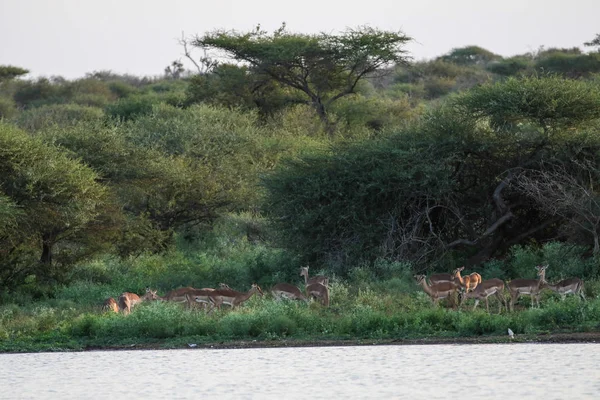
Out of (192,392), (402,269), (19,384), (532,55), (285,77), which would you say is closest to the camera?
(192,392)

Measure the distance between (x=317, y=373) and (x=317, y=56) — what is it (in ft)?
96.2

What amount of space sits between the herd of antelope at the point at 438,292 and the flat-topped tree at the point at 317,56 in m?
22.1

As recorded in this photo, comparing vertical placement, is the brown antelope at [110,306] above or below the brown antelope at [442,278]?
below

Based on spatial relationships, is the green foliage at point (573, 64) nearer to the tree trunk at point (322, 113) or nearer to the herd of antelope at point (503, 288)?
the tree trunk at point (322, 113)

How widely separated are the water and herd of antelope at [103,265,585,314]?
3088mm

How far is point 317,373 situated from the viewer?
14.0m

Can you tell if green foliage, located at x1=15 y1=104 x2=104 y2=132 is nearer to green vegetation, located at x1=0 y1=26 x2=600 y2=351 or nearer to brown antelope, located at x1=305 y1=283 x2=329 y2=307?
green vegetation, located at x1=0 y1=26 x2=600 y2=351

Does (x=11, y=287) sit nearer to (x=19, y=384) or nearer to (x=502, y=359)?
(x=19, y=384)

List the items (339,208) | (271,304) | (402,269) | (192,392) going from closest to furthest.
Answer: (192,392)
(271,304)
(402,269)
(339,208)

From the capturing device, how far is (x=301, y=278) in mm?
24484

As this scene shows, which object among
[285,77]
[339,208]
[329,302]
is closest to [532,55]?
[285,77]

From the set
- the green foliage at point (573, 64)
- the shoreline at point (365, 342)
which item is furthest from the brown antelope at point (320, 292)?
the green foliage at point (573, 64)

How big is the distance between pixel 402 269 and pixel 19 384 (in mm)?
11208

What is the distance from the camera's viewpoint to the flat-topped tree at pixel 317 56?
138 ft
